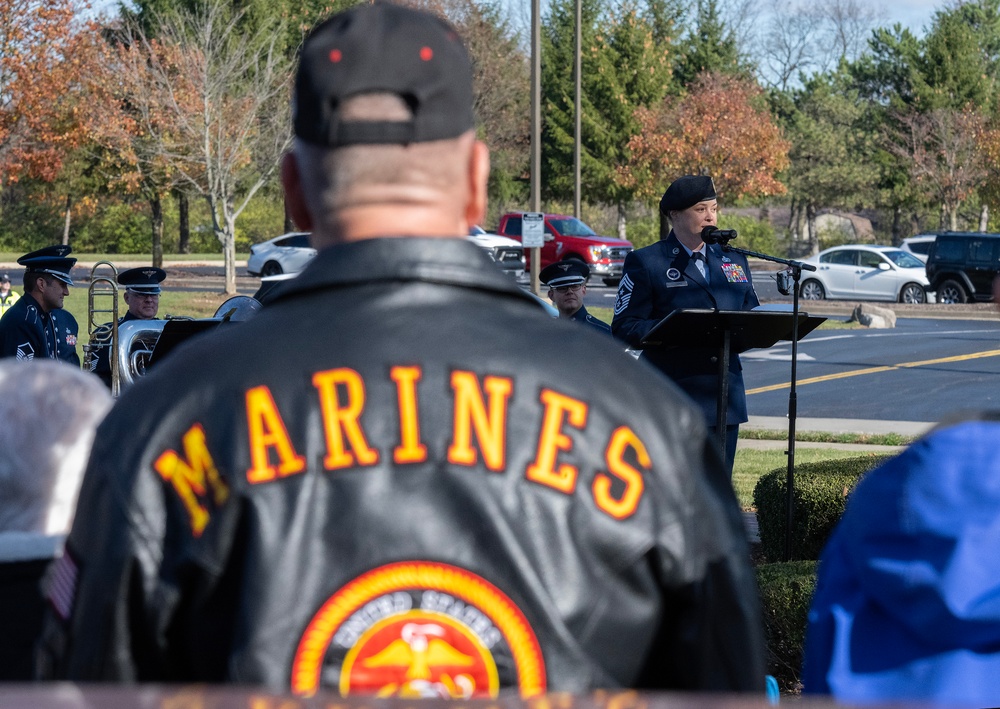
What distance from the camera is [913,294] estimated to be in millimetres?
27781

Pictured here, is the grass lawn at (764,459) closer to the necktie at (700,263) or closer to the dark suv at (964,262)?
the necktie at (700,263)

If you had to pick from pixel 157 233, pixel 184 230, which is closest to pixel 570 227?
pixel 157 233

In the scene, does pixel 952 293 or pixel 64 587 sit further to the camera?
pixel 952 293

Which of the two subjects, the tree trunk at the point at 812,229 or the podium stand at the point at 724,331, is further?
the tree trunk at the point at 812,229

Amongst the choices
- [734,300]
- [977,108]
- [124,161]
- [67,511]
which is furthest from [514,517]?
[977,108]

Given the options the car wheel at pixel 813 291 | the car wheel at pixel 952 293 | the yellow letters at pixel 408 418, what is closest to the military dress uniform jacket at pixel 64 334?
the yellow letters at pixel 408 418

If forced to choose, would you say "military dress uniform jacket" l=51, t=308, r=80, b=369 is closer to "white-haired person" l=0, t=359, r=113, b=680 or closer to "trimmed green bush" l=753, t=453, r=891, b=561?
"trimmed green bush" l=753, t=453, r=891, b=561

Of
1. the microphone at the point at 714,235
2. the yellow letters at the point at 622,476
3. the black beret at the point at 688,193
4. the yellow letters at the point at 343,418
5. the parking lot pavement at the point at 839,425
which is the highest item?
the black beret at the point at 688,193

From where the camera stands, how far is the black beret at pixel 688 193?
6152 mm

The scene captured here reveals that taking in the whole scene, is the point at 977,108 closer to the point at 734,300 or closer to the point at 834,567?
the point at 734,300

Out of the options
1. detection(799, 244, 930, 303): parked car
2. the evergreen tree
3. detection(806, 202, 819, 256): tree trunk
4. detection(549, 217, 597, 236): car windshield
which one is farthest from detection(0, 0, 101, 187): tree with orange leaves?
detection(806, 202, 819, 256): tree trunk

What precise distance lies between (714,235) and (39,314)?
15.8ft

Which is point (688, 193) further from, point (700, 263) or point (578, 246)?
point (578, 246)

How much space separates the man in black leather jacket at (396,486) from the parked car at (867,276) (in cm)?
2706
